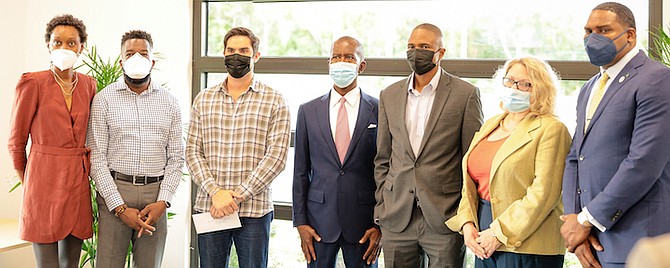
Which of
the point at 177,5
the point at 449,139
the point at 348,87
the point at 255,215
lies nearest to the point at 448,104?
the point at 449,139

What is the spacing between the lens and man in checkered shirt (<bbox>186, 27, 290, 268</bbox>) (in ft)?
11.7

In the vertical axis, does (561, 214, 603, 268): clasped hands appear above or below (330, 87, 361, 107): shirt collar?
below

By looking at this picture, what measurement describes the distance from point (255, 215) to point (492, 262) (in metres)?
1.27

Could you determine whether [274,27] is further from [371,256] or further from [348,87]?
[371,256]

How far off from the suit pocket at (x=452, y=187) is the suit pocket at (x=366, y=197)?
0.45 metres

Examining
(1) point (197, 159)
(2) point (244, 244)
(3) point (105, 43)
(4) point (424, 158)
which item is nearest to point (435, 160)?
(4) point (424, 158)

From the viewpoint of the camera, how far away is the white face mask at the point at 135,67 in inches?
140

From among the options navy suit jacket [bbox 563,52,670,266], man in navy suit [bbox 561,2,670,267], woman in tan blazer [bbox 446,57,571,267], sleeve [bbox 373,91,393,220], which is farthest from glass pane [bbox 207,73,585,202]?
navy suit jacket [bbox 563,52,670,266]

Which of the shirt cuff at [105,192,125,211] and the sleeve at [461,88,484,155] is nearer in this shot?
the sleeve at [461,88,484,155]

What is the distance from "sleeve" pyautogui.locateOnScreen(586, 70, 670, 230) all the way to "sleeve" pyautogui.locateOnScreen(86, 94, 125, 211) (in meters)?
2.41

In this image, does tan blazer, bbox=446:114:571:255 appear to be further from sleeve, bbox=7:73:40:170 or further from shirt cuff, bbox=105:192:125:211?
sleeve, bbox=7:73:40:170

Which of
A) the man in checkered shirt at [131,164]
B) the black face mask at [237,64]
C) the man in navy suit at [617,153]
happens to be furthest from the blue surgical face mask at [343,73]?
the man in navy suit at [617,153]

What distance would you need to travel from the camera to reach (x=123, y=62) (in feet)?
11.8

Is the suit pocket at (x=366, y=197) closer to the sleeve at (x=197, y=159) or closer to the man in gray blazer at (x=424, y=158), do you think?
the man in gray blazer at (x=424, y=158)
